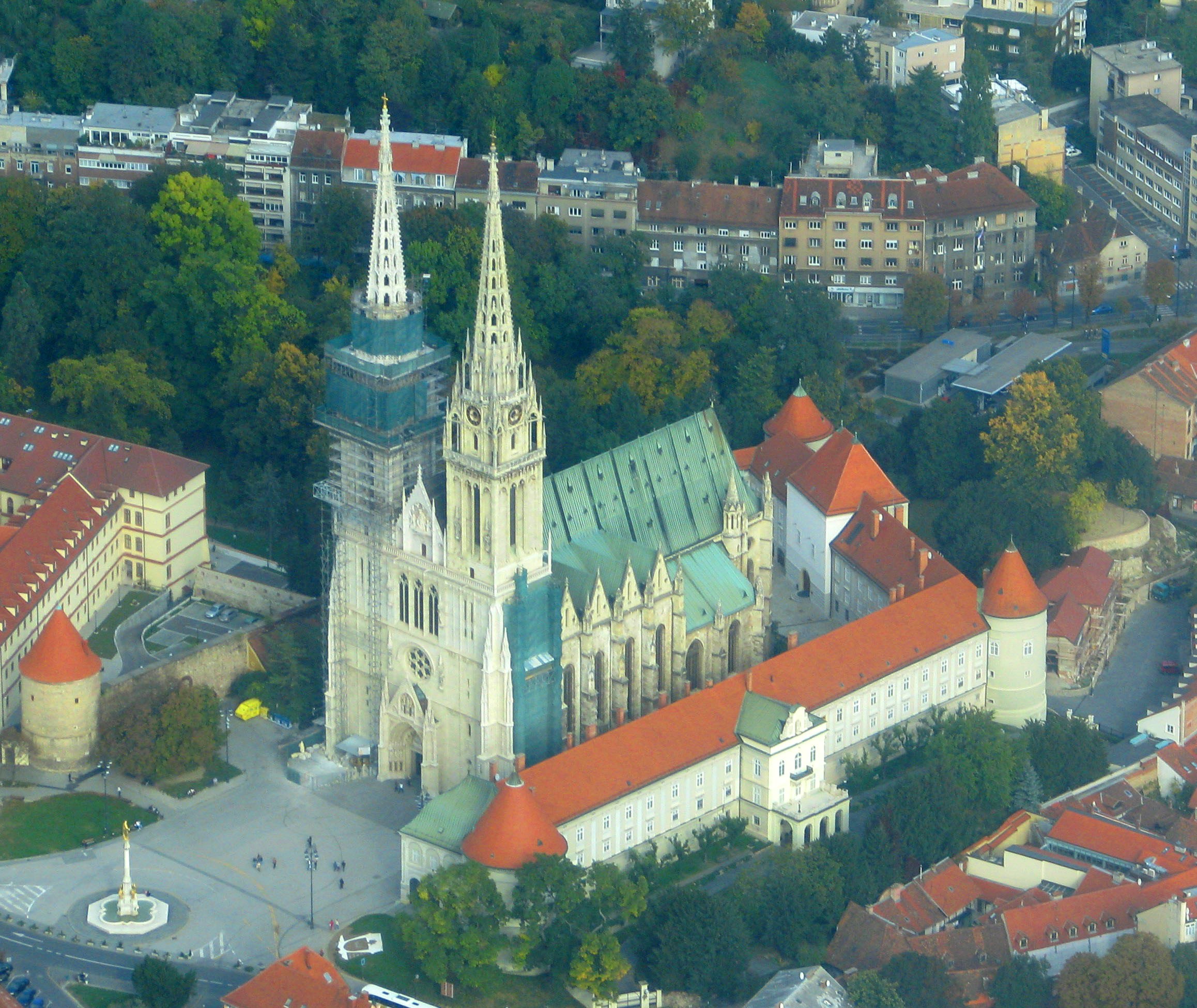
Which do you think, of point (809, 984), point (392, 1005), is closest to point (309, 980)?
point (392, 1005)

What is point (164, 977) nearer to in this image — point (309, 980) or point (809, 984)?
point (309, 980)

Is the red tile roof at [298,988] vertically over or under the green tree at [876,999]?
over

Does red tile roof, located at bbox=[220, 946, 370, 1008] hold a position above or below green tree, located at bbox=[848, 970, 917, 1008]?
above

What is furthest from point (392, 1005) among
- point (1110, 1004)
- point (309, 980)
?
point (1110, 1004)

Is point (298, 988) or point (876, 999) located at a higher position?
point (298, 988)

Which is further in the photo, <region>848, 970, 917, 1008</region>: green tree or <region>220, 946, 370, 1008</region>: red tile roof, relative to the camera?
<region>848, 970, 917, 1008</region>: green tree

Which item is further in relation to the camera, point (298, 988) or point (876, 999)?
point (876, 999)

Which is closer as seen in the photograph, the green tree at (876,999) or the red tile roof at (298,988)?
the red tile roof at (298,988)
